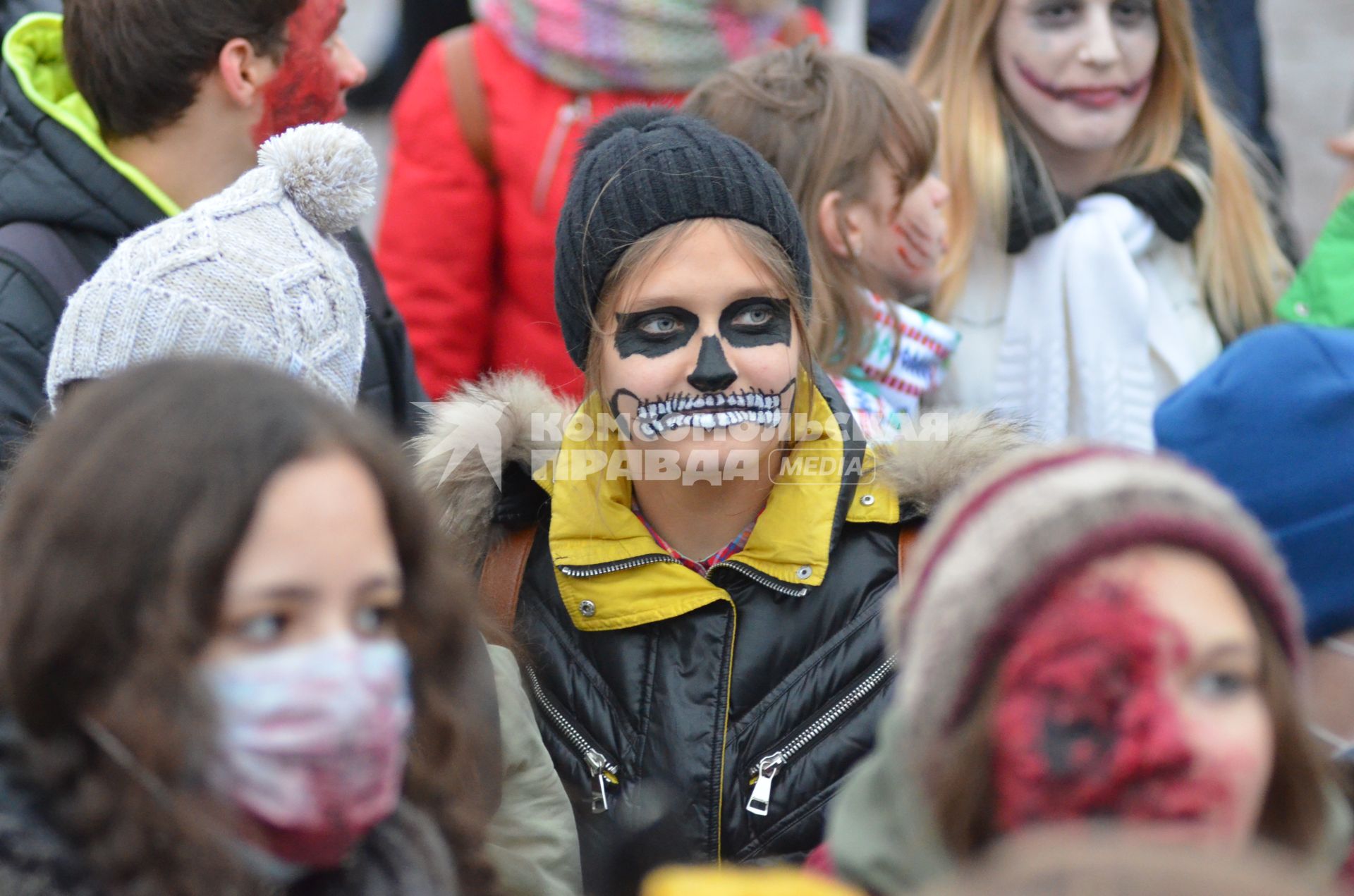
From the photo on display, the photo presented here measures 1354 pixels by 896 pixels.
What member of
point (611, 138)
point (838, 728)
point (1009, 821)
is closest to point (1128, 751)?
point (1009, 821)

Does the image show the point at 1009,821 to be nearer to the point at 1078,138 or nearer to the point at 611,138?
the point at 611,138

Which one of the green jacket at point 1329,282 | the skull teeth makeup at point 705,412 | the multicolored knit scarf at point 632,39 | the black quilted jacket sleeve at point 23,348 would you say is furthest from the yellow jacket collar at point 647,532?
the multicolored knit scarf at point 632,39

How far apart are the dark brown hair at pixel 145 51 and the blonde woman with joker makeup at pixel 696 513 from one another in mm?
904

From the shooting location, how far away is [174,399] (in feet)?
5.35

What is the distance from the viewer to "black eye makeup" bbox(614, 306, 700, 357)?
2.57m

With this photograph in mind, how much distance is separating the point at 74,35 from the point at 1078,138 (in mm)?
2355

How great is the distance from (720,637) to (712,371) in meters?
0.45

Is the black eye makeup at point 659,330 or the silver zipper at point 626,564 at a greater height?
the black eye makeup at point 659,330

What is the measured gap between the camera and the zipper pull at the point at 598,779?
2.45 m

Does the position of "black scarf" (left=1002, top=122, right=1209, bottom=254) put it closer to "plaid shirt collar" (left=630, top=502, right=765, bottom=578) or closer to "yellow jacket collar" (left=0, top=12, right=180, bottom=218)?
"plaid shirt collar" (left=630, top=502, right=765, bottom=578)

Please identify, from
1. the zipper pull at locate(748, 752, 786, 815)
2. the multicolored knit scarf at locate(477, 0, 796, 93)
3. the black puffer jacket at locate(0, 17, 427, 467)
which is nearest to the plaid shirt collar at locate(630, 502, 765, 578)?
the zipper pull at locate(748, 752, 786, 815)

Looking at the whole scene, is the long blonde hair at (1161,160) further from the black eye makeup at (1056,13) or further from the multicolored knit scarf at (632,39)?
the multicolored knit scarf at (632,39)

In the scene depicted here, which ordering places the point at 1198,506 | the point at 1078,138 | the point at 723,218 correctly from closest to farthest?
the point at 1198,506
the point at 723,218
the point at 1078,138

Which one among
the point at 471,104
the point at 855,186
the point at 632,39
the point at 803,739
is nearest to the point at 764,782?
the point at 803,739
